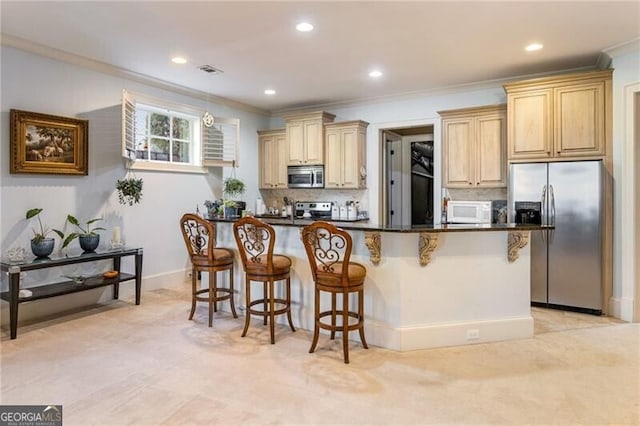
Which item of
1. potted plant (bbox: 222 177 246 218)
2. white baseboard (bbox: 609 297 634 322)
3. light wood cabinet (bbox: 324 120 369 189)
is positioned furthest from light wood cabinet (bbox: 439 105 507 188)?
potted plant (bbox: 222 177 246 218)

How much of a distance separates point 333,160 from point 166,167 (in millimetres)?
2475

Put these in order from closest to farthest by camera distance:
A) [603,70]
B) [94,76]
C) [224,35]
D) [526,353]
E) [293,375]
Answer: [293,375], [526,353], [224,35], [603,70], [94,76]

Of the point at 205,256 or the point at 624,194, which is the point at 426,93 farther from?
the point at 205,256

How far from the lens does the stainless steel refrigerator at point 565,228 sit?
161 inches

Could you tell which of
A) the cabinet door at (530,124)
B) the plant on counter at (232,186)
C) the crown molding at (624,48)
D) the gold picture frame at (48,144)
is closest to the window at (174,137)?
the plant on counter at (232,186)

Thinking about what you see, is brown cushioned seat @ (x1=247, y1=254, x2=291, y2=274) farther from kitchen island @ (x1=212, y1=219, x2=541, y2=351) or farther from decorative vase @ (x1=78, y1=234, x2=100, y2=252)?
decorative vase @ (x1=78, y1=234, x2=100, y2=252)

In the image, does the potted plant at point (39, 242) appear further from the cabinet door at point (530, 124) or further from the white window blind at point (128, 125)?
the cabinet door at point (530, 124)

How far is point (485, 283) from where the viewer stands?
338 centimetres

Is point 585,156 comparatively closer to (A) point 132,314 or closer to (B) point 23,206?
(A) point 132,314

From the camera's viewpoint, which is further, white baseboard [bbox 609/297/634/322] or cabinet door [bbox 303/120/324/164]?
cabinet door [bbox 303/120/324/164]

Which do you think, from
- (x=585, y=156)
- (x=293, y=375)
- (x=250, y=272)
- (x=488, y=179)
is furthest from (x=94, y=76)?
(x=585, y=156)

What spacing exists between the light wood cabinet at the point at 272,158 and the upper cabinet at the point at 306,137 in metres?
0.21

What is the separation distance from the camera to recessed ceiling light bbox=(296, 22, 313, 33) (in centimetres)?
342

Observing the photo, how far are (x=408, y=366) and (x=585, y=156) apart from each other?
3.10 m
